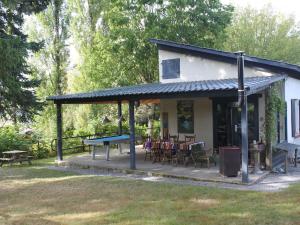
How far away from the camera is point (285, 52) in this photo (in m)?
32.5

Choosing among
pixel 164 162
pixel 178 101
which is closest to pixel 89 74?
pixel 178 101

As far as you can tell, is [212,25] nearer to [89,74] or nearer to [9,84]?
[89,74]

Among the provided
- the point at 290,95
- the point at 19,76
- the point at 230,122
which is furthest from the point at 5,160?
the point at 290,95

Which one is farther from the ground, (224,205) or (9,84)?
(9,84)

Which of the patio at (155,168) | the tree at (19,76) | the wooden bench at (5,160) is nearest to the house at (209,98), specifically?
the patio at (155,168)

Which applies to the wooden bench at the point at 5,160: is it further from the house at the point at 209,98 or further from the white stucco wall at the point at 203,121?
the white stucco wall at the point at 203,121

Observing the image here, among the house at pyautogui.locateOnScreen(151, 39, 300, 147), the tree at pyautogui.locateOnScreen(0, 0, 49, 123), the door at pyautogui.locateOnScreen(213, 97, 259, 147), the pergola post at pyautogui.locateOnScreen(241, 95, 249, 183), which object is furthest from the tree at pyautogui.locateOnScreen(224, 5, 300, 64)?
the pergola post at pyautogui.locateOnScreen(241, 95, 249, 183)

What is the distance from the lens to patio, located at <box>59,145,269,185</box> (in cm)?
1030

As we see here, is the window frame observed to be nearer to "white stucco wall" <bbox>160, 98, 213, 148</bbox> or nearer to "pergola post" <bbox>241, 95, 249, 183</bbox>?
"white stucco wall" <bbox>160, 98, 213, 148</bbox>

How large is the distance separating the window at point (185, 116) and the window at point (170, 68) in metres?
1.29

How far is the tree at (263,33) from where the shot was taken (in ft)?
109

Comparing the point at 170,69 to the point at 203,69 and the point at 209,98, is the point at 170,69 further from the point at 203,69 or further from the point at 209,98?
the point at 209,98

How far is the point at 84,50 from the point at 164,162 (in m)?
16.7

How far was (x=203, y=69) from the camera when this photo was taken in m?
15.4
